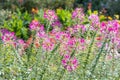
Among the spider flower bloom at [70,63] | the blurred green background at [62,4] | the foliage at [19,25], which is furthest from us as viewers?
the blurred green background at [62,4]

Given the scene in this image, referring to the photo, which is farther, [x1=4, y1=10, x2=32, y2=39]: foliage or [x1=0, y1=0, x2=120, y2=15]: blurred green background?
[x1=0, y1=0, x2=120, y2=15]: blurred green background

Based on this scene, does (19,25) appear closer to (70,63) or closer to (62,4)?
(62,4)

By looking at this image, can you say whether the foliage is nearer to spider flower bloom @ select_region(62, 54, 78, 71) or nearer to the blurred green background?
the blurred green background

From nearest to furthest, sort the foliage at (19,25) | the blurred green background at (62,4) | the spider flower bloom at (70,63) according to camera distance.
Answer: the spider flower bloom at (70,63) → the foliage at (19,25) → the blurred green background at (62,4)

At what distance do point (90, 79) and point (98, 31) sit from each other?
530 millimetres

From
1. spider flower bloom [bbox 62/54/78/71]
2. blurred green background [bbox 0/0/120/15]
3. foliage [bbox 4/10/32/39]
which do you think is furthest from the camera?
blurred green background [bbox 0/0/120/15]

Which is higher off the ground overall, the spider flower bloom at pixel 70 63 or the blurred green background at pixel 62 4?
the spider flower bloom at pixel 70 63

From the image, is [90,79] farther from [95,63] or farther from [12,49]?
[12,49]

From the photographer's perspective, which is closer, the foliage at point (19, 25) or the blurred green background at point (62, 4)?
the foliage at point (19, 25)

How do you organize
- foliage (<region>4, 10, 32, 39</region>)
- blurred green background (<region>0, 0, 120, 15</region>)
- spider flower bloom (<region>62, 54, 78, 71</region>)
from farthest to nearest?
blurred green background (<region>0, 0, 120, 15</region>), foliage (<region>4, 10, 32, 39</region>), spider flower bloom (<region>62, 54, 78, 71</region>)

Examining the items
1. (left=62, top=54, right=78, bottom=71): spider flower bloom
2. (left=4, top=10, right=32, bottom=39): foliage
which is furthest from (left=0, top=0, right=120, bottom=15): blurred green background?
(left=62, top=54, right=78, bottom=71): spider flower bloom

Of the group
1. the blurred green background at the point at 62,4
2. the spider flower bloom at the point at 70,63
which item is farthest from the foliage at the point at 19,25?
the spider flower bloom at the point at 70,63

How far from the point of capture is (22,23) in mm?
8594

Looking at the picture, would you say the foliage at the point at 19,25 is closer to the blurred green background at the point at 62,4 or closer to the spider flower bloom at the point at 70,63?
the blurred green background at the point at 62,4
